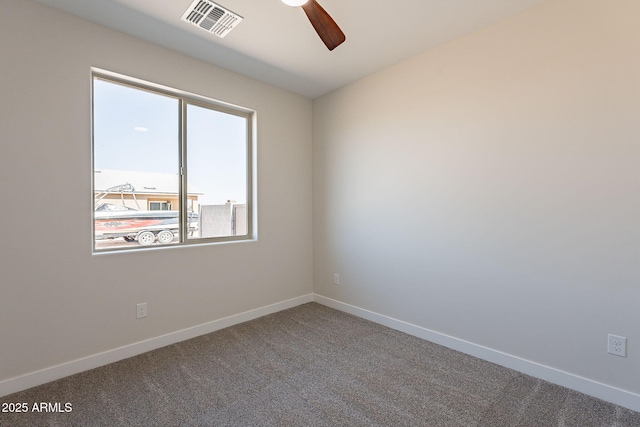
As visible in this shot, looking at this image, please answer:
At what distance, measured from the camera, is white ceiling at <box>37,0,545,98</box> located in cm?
202

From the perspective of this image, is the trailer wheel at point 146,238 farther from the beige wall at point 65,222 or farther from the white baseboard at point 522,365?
the white baseboard at point 522,365

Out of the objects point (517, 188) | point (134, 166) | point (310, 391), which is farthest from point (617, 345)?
point (134, 166)

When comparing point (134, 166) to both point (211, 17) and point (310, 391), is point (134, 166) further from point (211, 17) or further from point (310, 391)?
point (310, 391)

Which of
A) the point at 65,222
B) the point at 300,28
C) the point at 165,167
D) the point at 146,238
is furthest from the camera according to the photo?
the point at 165,167

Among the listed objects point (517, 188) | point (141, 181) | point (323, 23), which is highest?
point (323, 23)

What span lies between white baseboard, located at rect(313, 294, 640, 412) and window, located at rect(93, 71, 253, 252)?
1.89m

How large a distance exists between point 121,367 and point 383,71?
3476 mm

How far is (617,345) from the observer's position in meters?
1.79

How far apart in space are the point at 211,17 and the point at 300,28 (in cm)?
66

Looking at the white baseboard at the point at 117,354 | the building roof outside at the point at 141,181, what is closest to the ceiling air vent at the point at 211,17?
the building roof outside at the point at 141,181

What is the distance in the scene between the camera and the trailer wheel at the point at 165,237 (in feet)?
8.65

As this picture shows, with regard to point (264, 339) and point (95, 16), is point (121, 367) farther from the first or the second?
point (95, 16)

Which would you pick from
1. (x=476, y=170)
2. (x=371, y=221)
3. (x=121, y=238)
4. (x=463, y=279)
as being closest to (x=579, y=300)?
(x=463, y=279)

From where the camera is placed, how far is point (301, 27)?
2.26 m
